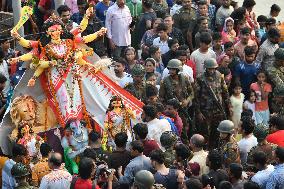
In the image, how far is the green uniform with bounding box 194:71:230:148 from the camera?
17828 mm

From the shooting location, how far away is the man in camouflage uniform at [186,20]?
66.8ft

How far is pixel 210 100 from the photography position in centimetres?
1791

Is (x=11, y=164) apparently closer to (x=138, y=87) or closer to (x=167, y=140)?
(x=167, y=140)

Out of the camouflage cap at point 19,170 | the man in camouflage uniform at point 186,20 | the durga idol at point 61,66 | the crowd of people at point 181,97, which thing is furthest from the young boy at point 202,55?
the camouflage cap at point 19,170

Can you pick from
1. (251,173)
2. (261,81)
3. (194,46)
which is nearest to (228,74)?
(261,81)

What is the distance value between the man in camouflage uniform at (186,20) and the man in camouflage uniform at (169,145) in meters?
5.44

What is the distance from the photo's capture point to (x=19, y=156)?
15125mm

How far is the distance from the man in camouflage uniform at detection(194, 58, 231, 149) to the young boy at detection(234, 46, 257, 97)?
0.94 metres

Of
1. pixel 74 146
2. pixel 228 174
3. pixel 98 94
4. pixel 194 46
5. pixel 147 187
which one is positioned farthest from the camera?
pixel 194 46

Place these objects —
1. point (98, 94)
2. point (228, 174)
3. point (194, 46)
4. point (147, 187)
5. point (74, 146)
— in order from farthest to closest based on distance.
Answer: point (194, 46)
point (98, 94)
point (74, 146)
point (228, 174)
point (147, 187)

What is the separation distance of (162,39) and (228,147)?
4.42 meters

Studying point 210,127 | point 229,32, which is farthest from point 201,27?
point 210,127

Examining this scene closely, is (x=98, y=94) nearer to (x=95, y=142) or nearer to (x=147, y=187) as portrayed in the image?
(x=95, y=142)

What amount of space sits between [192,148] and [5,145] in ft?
10.3
